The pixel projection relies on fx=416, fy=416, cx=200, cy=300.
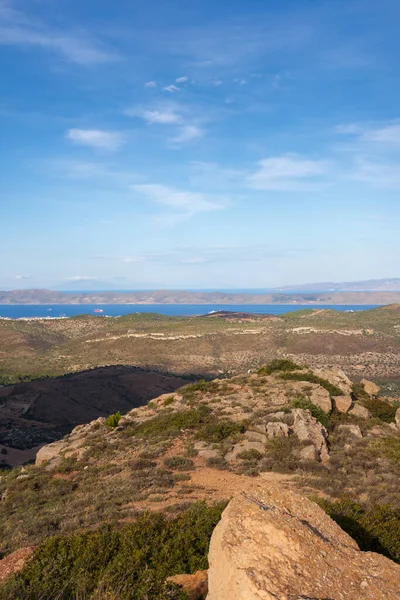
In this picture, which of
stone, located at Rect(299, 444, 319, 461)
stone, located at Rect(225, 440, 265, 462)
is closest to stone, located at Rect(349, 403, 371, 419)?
stone, located at Rect(299, 444, 319, 461)

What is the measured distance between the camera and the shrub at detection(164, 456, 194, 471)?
1609 cm

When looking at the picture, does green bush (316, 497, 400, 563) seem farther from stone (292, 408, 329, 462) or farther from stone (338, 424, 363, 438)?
stone (338, 424, 363, 438)

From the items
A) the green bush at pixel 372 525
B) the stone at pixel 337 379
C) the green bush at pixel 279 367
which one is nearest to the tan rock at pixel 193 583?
the green bush at pixel 372 525

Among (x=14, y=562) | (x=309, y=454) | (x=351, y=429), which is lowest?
(x=351, y=429)

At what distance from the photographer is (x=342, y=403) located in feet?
75.4

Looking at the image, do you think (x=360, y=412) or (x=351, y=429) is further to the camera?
(x=360, y=412)

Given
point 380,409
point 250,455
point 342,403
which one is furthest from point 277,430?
point 380,409

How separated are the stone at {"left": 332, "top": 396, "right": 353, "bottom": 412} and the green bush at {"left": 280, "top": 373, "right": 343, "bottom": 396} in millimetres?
1805

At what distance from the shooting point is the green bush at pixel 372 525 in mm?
8203

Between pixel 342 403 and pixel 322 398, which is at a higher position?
pixel 322 398

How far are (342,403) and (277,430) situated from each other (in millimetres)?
6316

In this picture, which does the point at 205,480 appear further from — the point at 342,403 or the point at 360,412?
the point at 360,412

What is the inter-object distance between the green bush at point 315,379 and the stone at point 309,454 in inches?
362

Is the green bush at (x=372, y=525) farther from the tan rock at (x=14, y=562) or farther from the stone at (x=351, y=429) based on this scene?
the stone at (x=351, y=429)
